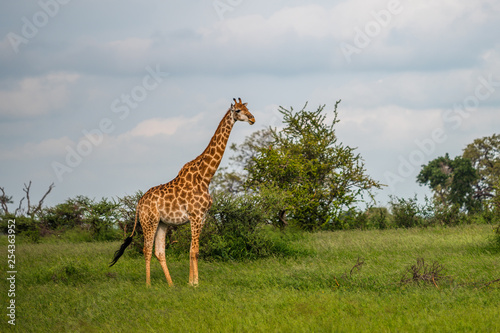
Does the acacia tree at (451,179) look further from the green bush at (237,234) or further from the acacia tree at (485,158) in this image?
the green bush at (237,234)

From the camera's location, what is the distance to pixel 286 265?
14750 mm

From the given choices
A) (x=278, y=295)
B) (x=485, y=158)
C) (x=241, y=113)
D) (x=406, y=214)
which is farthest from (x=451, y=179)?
(x=278, y=295)

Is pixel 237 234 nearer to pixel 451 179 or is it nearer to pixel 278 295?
pixel 278 295

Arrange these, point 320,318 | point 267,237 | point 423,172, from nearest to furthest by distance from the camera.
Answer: point 320,318 < point 267,237 < point 423,172

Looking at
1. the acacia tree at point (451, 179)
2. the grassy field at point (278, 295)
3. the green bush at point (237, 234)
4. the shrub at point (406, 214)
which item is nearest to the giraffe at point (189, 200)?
the grassy field at point (278, 295)

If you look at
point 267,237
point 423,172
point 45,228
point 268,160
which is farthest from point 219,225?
point 423,172

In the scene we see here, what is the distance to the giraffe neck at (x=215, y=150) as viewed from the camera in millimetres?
13016

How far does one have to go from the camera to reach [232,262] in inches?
610

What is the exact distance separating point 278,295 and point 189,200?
3.27 metres

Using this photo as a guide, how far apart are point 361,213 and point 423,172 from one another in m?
20.7

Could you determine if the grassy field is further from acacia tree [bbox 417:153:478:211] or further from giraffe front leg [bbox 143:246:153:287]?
acacia tree [bbox 417:153:478:211]

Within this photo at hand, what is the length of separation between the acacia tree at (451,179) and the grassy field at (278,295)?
24.3 m

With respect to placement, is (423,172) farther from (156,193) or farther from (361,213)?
(156,193)

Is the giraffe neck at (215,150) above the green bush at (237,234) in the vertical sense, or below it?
above
